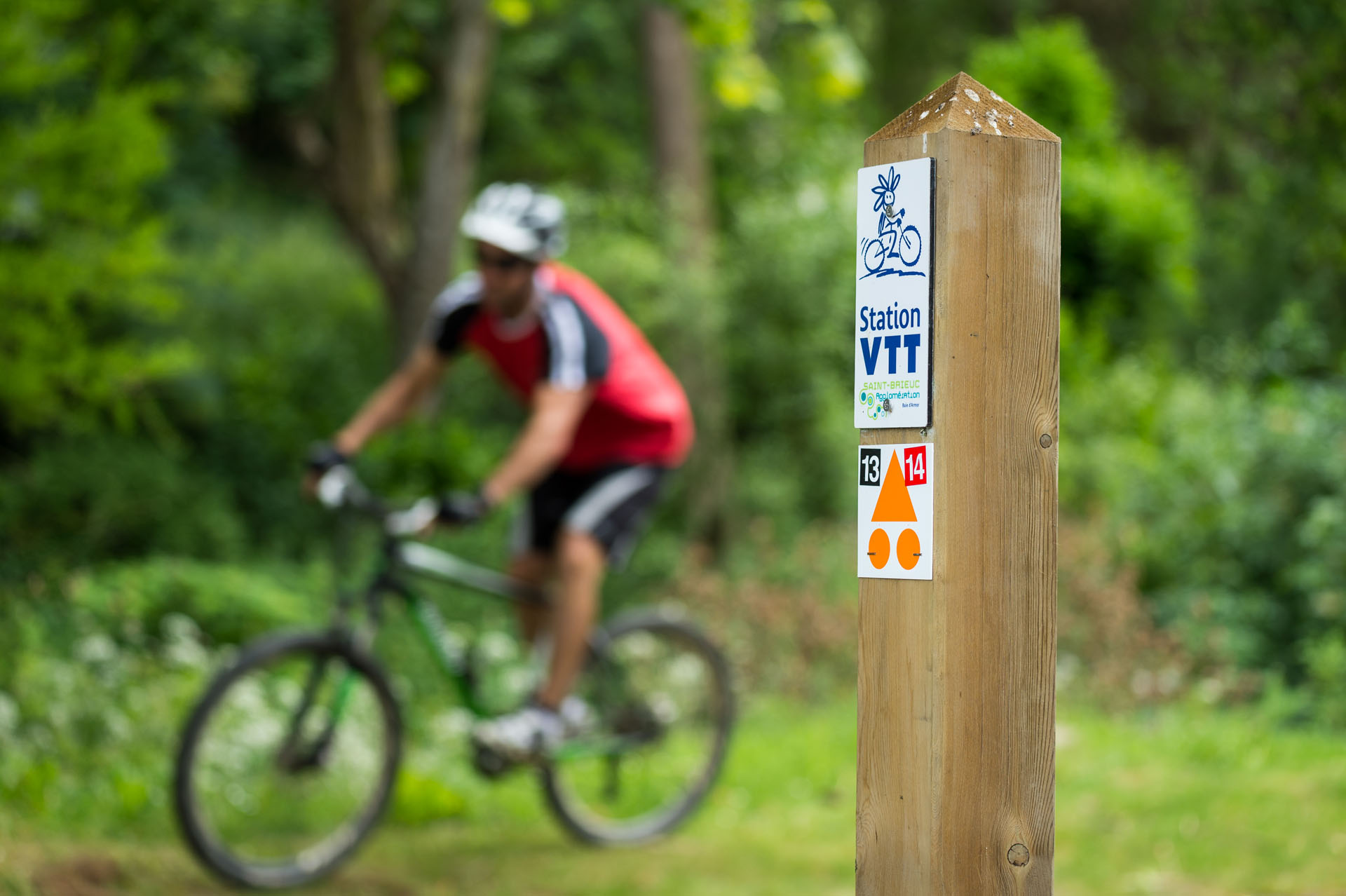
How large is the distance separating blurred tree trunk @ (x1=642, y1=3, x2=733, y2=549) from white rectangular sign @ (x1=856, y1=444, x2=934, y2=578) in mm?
8210

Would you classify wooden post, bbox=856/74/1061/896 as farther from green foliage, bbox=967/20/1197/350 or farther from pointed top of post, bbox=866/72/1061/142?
green foliage, bbox=967/20/1197/350

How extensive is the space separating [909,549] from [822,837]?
3.35m

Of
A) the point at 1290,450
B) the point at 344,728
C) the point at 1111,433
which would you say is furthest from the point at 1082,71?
the point at 344,728

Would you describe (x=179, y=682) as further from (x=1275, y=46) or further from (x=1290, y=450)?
(x=1290, y=450)

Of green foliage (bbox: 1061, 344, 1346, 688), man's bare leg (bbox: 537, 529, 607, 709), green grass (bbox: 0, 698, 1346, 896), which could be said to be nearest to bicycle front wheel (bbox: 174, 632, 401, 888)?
green grass (bbox: 0, 698, 1346, 896)

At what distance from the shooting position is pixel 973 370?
7.13ft

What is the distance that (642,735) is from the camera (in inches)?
214

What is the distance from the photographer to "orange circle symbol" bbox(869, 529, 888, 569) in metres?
2.23

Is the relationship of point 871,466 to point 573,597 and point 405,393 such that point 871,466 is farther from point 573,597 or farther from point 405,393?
point 405,393

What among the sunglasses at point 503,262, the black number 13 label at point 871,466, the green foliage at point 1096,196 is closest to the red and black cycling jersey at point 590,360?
the sunglasses at point 503,262

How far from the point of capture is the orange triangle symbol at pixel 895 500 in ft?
7.25

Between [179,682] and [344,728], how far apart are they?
5.27ft

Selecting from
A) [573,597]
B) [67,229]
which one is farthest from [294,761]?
[67,229]

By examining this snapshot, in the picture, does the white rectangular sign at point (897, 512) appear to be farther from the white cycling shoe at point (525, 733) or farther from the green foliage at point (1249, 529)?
the green foliage at point (1249, 529)
